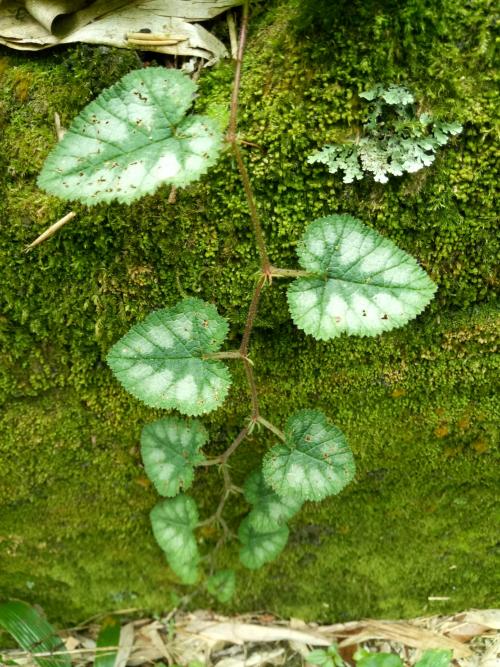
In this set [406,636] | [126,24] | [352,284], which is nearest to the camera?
[352,284]

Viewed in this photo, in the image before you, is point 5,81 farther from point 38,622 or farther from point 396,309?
point 38,622

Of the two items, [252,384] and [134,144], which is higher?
[134,144]

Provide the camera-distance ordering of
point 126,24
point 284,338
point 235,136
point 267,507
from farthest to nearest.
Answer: point 267,507 < point 284,338 < point 126,24 < point 235,136

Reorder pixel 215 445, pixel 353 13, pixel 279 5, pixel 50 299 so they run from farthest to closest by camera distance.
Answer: pixel 215 445 < pixel 50 299 < pixel 279 5 < pixel 353 13

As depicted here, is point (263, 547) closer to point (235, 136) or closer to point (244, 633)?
point (244, 633)

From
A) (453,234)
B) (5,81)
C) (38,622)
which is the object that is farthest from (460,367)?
(38,622)

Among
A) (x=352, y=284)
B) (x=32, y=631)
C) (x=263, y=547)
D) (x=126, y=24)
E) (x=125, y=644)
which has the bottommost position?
(x=125, y=644)

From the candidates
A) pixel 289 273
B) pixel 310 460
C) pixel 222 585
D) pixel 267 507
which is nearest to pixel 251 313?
pixel 289 273
